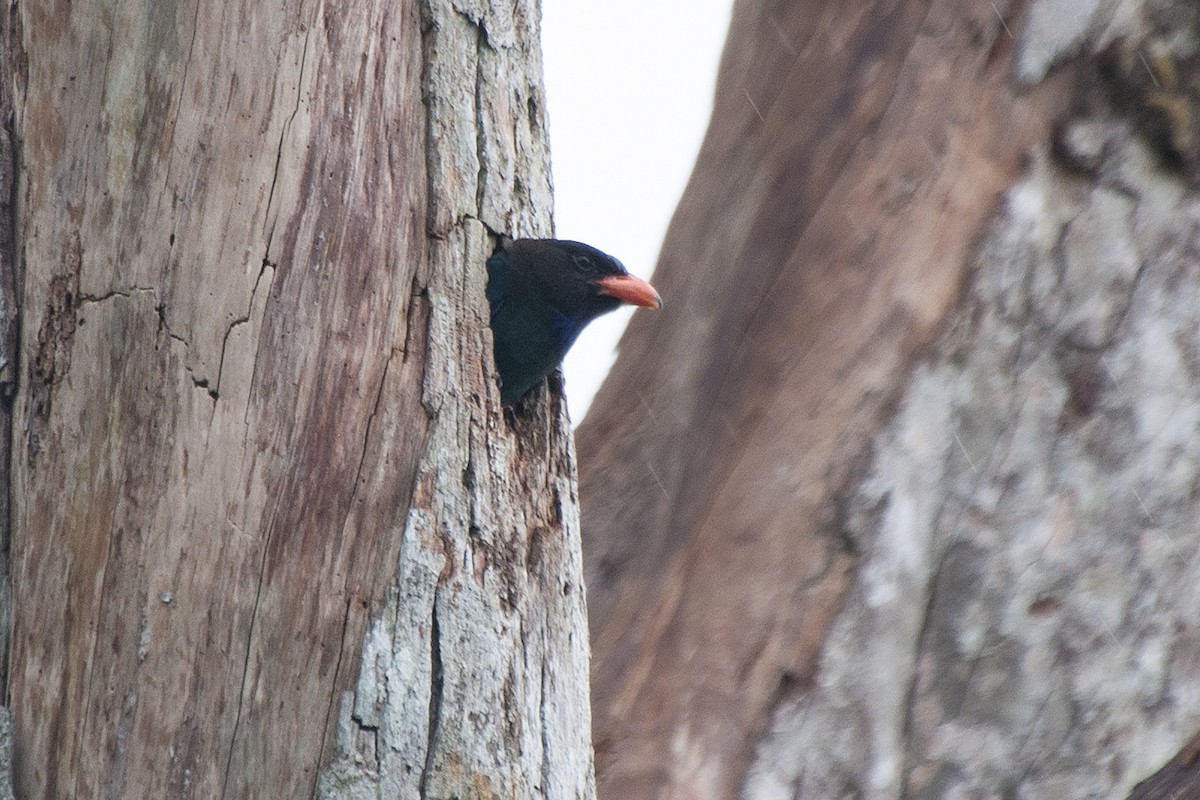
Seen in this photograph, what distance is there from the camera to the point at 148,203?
2.38 m

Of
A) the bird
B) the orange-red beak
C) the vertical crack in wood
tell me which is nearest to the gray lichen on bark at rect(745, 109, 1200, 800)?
the orange-red beak

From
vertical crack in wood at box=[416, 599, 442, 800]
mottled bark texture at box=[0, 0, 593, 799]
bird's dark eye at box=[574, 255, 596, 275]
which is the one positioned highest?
bird's dark eye at box=[574, 255, 596, 275]

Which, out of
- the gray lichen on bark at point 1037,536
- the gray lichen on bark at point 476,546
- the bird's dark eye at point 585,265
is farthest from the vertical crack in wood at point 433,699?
the gray lichen on bark at point 1037,536

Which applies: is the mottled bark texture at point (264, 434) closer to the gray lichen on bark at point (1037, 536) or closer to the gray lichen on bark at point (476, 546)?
the gray lichen on bark at point (476, 546)

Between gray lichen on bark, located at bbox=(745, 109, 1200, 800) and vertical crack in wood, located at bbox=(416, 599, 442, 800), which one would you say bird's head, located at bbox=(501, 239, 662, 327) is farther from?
vertical crack in wood, located at bbox=(416, 599, 442, 800)

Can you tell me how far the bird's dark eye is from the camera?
11.1 feet

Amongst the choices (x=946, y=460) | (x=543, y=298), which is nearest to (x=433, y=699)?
(x=543, y=298)

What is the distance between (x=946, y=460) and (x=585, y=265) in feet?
4.01

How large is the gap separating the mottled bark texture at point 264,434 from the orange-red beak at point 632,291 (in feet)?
2.82

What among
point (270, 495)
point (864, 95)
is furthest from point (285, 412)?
point (864, 95)

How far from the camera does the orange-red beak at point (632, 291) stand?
345 centimetres

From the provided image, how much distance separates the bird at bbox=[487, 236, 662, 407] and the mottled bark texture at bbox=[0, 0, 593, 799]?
0.19m

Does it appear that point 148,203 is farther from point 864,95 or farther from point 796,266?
point 864,95

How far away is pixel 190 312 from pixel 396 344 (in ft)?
1.23
